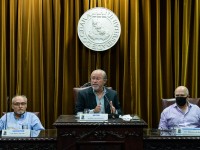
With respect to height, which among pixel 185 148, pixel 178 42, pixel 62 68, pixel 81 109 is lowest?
pixel 185 148

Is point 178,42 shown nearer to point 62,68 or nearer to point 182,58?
point 182,58

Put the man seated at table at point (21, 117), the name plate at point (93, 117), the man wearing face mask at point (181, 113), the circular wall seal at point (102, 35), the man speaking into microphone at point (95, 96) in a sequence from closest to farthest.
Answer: the name plate at point (93, 117) → the man speaking into microphone at point (95, 96) → the man seated at table at point (21, 117) → the man wearing face mask at point (181, 113) → the circular wall seal at point (102, 35)

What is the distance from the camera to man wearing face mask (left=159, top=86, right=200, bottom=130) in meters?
4.34

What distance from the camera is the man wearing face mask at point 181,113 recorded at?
4.34 m

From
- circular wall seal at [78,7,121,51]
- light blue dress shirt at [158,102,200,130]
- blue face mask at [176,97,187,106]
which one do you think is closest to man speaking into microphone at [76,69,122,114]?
light blue dress shirt at [158,102,200,130]

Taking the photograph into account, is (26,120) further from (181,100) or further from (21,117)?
(181,100)

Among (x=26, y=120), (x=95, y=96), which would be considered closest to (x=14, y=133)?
(x=26, y=120)

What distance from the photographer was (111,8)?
530 cm

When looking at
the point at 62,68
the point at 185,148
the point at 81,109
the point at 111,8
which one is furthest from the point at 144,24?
the point at 185,148

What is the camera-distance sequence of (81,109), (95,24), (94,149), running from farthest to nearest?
(95,24) → (81,109) → (94,149)

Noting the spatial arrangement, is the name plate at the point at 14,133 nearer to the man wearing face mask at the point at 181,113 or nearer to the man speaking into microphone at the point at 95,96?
the man speaking into microphone at the point at 95,96

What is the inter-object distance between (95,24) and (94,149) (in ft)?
8.24

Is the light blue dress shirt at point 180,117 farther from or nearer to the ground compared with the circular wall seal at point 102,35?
nearer to the ground

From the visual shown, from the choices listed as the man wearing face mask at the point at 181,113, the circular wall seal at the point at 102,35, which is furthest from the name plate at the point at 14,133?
the circular wall seal at the point at 102,35
